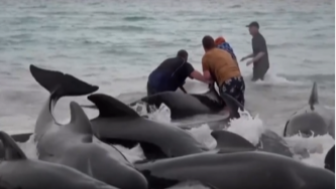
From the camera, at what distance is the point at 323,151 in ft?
18.5

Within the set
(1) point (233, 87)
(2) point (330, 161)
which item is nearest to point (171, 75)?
(1) point (233, 87)

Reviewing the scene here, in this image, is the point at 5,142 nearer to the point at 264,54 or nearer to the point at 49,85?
the point at 49,85

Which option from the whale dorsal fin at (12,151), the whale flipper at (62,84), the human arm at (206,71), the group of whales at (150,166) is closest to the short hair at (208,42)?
the human arm at (206,71)

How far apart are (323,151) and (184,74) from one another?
2859 mm

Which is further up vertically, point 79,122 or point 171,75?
point 79,122

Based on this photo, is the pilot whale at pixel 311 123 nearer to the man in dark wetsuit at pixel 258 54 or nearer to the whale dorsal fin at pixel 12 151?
the whale dorsal fin at pixel 12 151

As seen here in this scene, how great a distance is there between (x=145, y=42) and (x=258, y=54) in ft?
24.6

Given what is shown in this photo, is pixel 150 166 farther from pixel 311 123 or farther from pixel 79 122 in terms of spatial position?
pixel 311 123

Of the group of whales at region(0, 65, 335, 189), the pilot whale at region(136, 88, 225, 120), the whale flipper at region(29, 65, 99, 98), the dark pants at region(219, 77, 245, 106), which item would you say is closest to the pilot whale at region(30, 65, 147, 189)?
the group of whales at region(0, 65, 335, 189)

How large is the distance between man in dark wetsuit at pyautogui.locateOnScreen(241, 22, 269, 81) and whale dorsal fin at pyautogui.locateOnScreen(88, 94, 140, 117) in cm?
618

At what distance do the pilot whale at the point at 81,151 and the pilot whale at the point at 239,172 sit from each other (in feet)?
0.78

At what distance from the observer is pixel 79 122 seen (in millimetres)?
4863

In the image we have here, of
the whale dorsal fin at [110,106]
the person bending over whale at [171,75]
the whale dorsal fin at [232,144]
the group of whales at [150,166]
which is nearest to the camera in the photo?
the group of whales at [150,166]

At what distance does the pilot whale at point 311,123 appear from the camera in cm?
620
